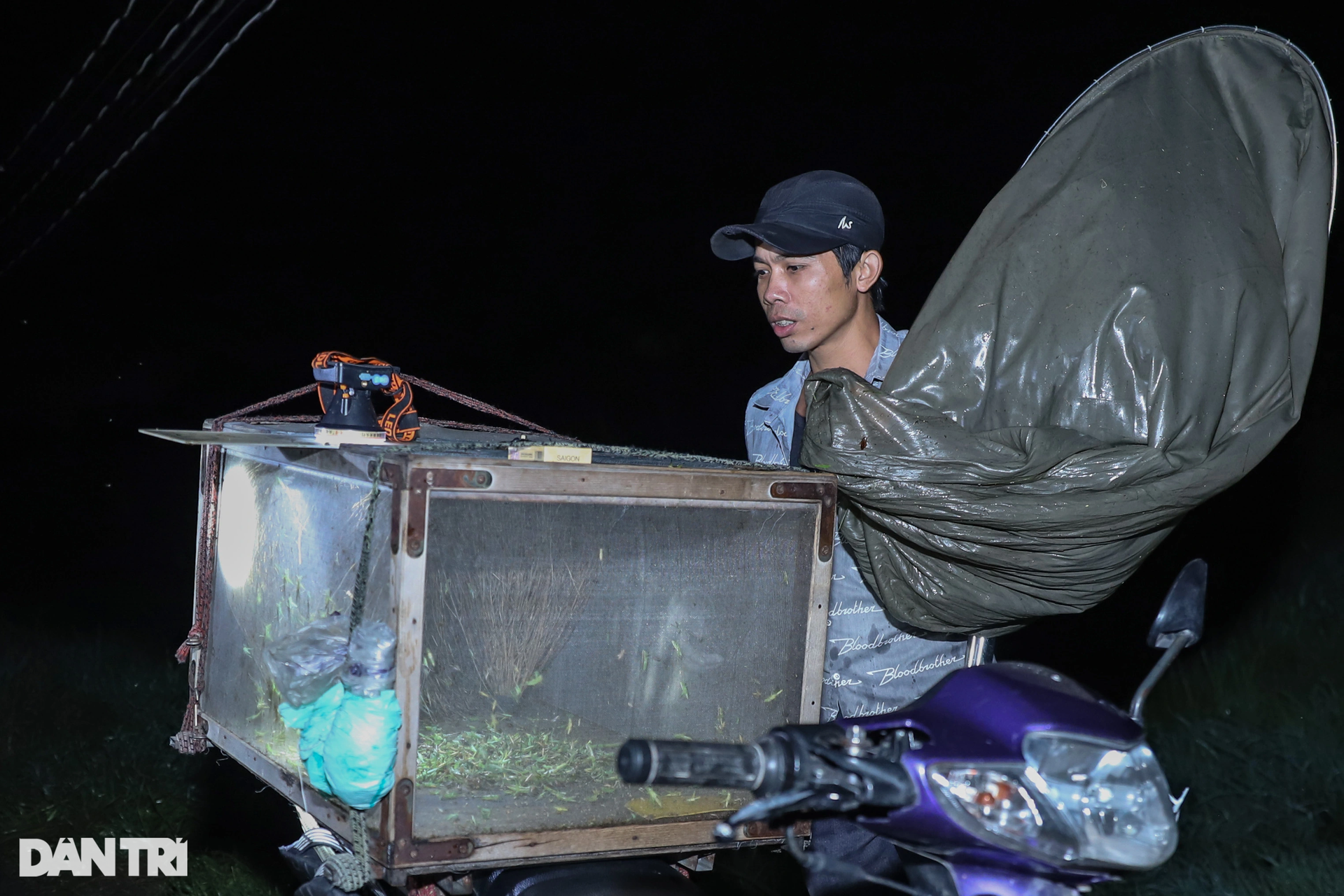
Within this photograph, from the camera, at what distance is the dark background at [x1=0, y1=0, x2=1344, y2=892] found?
7.11 meters

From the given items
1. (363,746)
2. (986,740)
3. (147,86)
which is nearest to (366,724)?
(363,746)

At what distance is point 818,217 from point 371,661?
60.1 inches

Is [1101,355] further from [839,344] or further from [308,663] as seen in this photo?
[308,663]

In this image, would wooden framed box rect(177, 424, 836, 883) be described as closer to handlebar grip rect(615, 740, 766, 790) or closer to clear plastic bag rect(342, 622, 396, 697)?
clear plastic bag rect(342, 622, 396, 697)

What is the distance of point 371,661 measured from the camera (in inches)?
A: 70.7

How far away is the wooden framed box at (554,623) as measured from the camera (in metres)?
1.89

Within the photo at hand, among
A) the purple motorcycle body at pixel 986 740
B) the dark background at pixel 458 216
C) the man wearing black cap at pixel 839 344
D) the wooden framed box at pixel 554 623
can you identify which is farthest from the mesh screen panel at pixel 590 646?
the dark background at pixel 458 216

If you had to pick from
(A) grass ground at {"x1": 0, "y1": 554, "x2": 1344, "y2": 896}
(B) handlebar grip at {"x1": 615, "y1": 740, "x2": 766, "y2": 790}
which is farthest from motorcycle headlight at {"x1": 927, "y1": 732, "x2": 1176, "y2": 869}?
(A) grass ground at {"x1": 0, "y1": 554, "x2": 1344, "y2": 896}

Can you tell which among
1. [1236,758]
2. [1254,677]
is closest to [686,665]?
[1236,758]

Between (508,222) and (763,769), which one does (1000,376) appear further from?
(508,222)

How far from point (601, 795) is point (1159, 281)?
1.42 meters

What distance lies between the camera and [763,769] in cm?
146

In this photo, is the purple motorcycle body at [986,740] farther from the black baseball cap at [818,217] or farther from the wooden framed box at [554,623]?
the black baseball cap at [818,217]

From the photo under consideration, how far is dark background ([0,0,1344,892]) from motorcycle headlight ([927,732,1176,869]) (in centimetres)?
578
